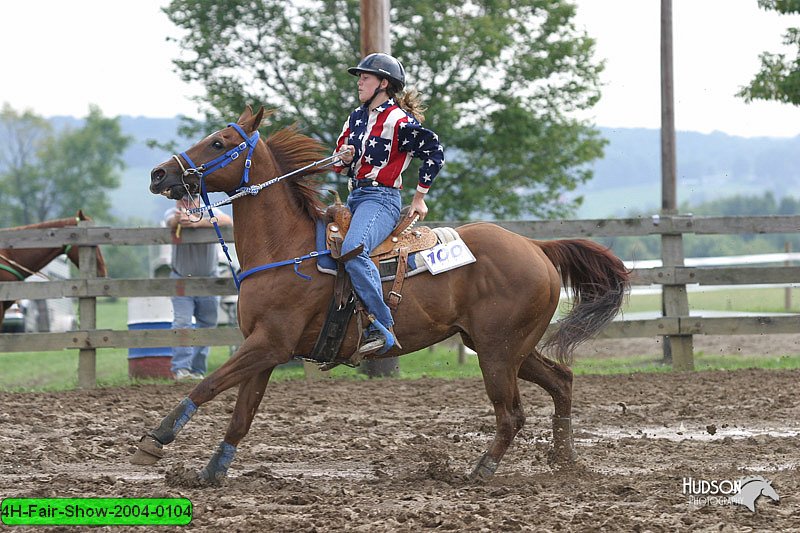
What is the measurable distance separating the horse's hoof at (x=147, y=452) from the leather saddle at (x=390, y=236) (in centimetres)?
156

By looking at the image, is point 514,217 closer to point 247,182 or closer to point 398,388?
point 398,388

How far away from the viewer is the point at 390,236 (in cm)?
641

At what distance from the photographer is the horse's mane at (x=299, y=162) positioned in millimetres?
6430

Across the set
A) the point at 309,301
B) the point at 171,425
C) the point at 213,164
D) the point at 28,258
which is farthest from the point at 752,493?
the point at 28,258

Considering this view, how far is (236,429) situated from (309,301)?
2.90 feet

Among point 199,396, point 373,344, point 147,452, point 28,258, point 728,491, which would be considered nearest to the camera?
point 728,491

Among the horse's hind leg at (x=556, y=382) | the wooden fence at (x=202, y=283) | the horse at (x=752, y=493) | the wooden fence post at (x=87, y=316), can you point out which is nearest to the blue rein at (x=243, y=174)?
the horse's hind leg at (x=556, y=382)

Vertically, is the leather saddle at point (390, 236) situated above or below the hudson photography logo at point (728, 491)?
above

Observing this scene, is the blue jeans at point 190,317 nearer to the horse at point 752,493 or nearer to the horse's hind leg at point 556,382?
the horse's hind leg at point 556,382

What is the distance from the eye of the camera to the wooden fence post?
1040 cm

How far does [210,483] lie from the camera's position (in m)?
5.84

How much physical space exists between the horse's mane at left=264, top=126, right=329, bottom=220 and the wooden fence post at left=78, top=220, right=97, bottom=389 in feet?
Result: 15.2

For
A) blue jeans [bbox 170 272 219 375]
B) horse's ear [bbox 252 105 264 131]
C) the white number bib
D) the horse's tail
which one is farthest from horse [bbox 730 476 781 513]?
blue jeans [bbox 170 272 219 375]

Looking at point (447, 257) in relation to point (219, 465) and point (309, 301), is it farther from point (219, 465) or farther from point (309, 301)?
point (219, 465)
